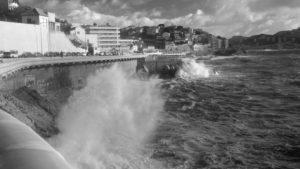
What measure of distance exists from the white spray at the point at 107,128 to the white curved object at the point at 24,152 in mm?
7077

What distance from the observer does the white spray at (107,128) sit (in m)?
13.9

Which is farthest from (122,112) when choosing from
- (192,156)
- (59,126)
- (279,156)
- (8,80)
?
(279,156)

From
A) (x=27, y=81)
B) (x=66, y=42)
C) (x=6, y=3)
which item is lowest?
(x=27, y=81)

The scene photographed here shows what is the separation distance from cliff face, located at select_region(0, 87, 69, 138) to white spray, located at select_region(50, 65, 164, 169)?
0.69 metres

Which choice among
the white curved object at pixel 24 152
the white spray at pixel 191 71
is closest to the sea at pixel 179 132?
the white curved object at pixel 24 152

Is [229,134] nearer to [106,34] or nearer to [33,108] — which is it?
[33,108]

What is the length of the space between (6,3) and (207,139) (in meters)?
92.8

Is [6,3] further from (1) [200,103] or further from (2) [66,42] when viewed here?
(1) [200,103]

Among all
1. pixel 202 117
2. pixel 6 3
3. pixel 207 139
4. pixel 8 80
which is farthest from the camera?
pixel 6 3

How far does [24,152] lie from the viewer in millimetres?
4738

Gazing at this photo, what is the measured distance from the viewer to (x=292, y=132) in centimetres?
1969

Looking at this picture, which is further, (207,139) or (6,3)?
(6,3)

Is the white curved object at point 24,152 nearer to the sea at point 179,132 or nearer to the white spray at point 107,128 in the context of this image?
the white spray at point 107,128

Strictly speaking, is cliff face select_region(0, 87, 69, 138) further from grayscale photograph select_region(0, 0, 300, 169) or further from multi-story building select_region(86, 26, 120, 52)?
multi-story building select_region(86, 26, 120, 52)
